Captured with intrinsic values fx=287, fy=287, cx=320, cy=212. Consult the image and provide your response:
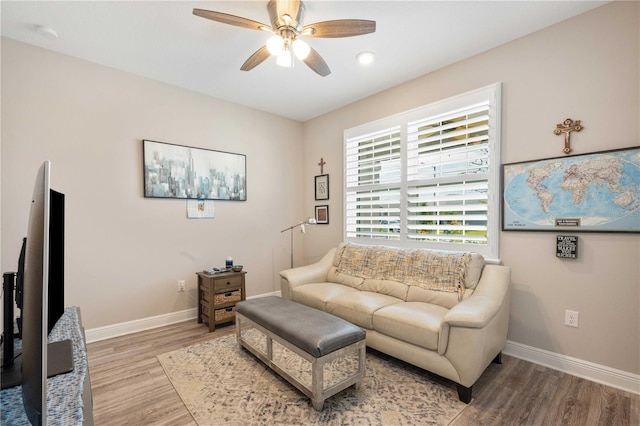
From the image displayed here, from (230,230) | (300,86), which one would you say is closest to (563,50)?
Answer: (300,86)

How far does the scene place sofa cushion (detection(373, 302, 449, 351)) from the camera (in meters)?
2.04

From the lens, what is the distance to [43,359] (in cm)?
59

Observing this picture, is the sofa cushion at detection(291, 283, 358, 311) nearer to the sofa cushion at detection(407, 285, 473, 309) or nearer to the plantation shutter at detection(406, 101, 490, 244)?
the sofa cushion at detection(407, 285, 473, 309)

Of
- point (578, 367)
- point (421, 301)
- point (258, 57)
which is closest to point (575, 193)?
point (578, 367)

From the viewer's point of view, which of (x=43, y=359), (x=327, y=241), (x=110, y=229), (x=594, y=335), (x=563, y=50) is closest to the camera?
(x=43, y=359)

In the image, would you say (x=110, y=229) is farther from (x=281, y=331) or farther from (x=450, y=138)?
(x=450, y=138)

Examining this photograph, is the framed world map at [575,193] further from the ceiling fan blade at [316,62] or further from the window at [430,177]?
the ceiling fan blade at [316,62]

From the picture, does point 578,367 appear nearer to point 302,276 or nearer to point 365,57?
point 302,276

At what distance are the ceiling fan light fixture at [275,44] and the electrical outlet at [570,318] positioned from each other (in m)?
2.97

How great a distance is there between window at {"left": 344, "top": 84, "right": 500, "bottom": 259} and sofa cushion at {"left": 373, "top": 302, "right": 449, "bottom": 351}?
845mm

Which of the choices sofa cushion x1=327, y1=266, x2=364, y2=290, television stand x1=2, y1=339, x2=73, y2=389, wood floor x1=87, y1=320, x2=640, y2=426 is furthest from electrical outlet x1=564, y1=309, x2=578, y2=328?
television stand x1=2, y1=339, x2=73, y2=389

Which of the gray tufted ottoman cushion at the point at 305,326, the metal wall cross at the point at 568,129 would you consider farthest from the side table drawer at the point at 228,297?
the metal wall cross at the point at 568,129

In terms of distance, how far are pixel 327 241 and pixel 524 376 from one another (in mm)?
2646

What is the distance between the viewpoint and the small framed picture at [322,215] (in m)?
4.26
